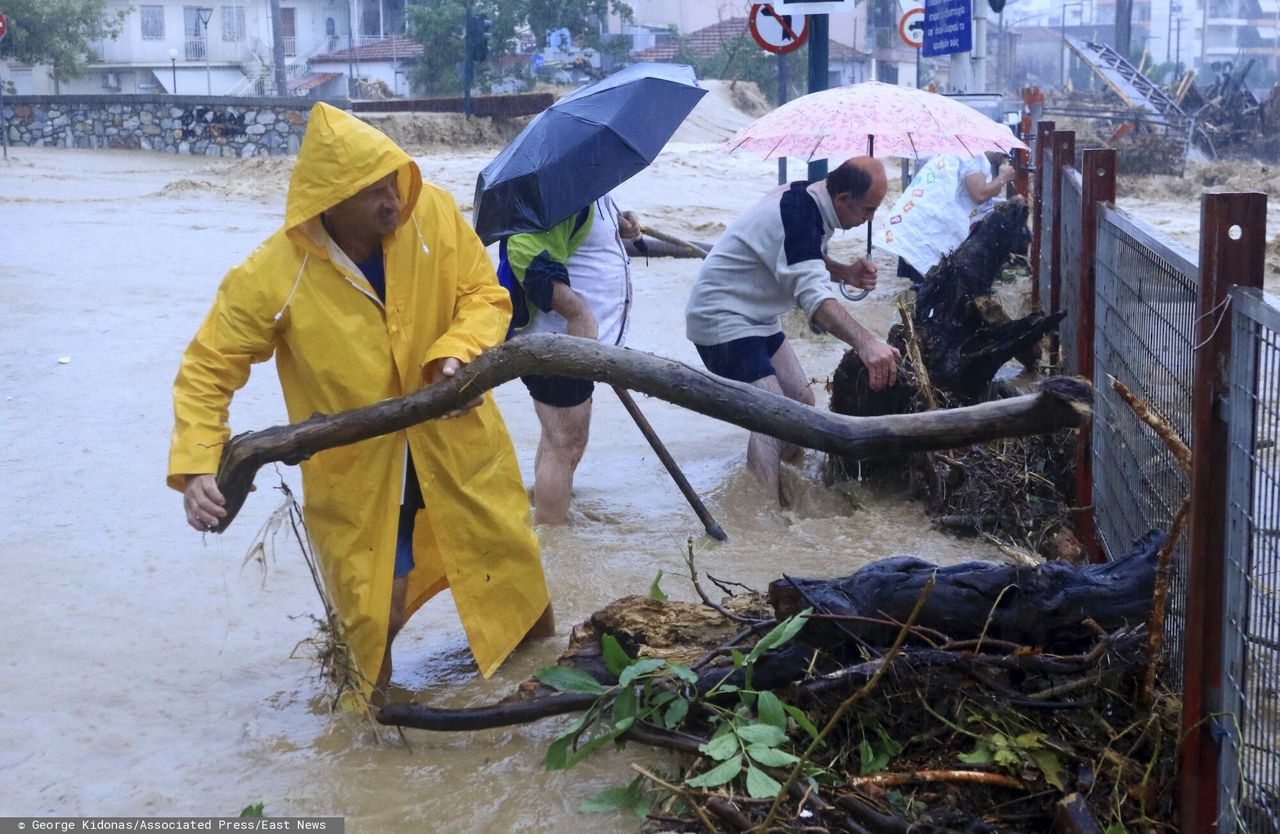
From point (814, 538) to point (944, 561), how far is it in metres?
0.57

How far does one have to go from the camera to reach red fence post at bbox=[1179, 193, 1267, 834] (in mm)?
2385

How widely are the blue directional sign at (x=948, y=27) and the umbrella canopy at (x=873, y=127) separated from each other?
468cm

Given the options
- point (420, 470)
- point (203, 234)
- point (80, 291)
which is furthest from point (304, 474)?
point (203, 234)

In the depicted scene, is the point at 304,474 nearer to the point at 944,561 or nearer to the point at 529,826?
the point at 529,826

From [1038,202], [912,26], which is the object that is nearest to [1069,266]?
[1038,202]

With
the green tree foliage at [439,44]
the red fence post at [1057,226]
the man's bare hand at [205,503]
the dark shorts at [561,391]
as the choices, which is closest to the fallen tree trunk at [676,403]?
the man's bare hand at [205,503]

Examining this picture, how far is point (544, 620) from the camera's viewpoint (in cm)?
429

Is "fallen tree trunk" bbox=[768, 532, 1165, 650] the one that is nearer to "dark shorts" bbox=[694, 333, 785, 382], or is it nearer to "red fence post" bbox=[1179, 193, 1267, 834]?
"red fence post" bbox=[1179, 193, 1267, 834]

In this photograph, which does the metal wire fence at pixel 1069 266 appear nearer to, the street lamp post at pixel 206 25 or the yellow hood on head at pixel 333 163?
the yellow hood on head at pixel 333 163

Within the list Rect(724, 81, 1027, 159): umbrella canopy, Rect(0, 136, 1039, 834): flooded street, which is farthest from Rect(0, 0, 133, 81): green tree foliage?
Rect(724, 81, 1027, 159): umbrella canopy

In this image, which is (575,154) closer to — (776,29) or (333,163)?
(333,163)

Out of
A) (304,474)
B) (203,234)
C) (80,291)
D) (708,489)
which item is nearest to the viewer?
(304,474)

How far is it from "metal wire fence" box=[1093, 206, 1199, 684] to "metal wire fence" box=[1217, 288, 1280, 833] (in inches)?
14.3

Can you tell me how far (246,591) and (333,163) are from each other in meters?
2.27
